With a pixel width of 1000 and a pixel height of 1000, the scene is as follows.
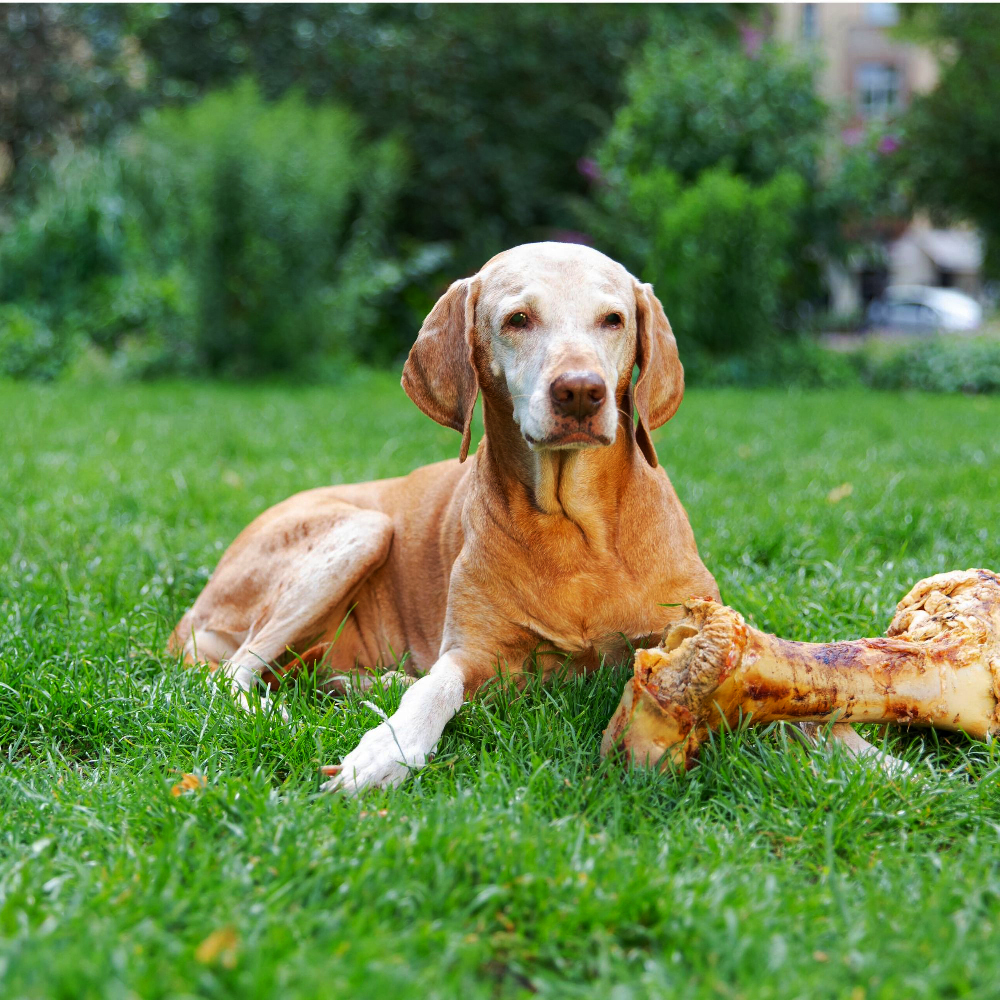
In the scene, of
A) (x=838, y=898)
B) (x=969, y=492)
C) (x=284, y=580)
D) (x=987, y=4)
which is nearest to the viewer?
(x=838, y=898)

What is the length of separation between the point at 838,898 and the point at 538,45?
56.4 feet

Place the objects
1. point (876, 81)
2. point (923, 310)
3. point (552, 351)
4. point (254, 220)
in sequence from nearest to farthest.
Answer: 1. point (552, 351)
2. point (254, 220)
3. point (923, 310)
4. point (876, 81)

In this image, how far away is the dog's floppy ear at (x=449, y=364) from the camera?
3041 mm

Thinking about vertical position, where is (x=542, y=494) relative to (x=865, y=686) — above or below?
above

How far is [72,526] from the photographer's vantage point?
15.5ft

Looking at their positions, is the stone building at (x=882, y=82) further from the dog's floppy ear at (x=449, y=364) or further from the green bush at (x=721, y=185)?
the dog's floppy ear at (x=449, y=364)

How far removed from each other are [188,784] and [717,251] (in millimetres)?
9929

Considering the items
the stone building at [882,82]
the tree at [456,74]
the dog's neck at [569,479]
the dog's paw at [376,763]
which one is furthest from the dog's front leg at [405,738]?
the stone building at [882,82]

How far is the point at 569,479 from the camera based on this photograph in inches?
113

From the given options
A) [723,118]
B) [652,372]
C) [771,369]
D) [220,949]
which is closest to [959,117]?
[723,118]

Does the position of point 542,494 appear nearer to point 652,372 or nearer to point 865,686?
point 652,372

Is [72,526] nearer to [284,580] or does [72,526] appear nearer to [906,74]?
[284,580]

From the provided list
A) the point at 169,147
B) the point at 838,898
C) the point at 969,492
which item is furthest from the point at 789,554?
the point at 169,147

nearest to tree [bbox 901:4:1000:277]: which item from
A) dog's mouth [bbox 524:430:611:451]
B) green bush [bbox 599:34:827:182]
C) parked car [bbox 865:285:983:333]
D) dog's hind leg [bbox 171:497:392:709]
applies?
green bush [bbox 599:34:827:182]
